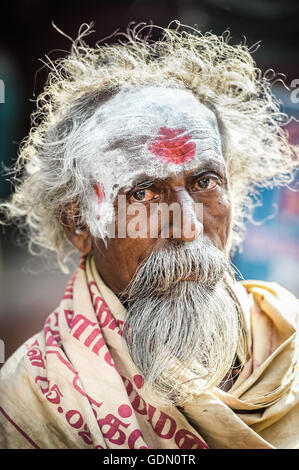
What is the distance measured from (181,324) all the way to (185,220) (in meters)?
0.37

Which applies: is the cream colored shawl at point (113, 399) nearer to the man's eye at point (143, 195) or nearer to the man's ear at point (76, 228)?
the man's ear at point (76, 228)

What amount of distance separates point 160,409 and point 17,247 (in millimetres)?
2512

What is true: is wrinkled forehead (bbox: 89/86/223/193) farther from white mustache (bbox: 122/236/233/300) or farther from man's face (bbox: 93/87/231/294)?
white mustache (bbox: 122/236/233/300)

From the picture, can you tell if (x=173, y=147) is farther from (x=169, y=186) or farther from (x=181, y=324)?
(x=181, y=324)

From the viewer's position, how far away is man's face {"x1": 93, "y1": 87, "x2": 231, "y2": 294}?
1838 mm

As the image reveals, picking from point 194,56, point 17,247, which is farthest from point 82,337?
point 17,247

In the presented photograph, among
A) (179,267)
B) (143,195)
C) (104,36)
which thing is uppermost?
(104,36)

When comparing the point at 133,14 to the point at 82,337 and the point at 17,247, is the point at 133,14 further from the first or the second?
the point at 82,337

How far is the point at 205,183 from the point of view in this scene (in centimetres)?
194

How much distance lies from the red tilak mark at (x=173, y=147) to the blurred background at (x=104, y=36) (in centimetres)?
135

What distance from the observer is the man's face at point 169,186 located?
6.03ft

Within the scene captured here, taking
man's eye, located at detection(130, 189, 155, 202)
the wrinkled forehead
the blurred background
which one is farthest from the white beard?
the blurred background

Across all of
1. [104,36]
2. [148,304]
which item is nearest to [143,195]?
[148,304]
